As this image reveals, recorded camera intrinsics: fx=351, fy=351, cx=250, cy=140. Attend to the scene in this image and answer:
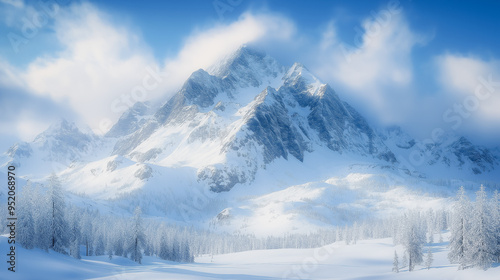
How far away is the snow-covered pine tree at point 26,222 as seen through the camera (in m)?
55.6

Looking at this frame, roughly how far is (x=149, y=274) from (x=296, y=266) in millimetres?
41250

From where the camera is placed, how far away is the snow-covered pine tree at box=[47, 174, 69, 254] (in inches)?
2557

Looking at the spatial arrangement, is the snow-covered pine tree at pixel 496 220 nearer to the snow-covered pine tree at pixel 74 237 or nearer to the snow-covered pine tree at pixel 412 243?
the snow-covered pine tree at pixel 412 243

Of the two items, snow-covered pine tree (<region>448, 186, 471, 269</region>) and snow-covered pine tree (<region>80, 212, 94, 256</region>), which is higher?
snow-covered pine tree (<region>448, 186, 471, 269</region>)

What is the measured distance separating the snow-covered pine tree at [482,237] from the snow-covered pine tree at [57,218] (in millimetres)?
71127

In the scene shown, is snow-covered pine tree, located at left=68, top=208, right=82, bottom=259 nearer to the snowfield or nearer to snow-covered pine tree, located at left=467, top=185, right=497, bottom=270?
the snowfield

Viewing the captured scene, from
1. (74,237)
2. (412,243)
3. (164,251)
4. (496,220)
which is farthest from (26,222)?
(496,220)

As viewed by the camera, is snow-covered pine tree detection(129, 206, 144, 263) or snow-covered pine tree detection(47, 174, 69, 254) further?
snow-covered pine tree detection(129, 206, 144, 263)

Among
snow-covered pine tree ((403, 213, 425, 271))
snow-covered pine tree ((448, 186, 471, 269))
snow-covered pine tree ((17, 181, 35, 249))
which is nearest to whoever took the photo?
snow-covered pine tree ((17, 181, 35, 249))

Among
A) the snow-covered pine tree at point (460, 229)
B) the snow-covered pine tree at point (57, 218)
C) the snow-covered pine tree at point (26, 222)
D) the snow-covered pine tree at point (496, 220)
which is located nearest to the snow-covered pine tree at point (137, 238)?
the snow-covered pine tree at point (57, 218)

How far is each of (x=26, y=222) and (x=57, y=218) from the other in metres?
8.48

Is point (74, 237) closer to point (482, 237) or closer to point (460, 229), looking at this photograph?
point (460, 229)

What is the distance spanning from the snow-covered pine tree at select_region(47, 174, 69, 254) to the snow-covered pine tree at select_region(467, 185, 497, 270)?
7113cm

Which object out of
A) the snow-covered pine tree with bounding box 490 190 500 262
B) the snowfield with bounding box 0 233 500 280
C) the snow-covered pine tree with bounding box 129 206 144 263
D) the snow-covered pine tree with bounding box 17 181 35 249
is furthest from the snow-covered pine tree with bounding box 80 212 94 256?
the snow-covered pine tree with bounding box 490 190 500 262
